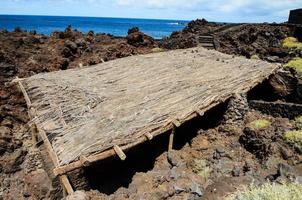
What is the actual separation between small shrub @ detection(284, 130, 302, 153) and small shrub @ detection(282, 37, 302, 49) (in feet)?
41.6

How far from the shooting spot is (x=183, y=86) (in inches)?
527

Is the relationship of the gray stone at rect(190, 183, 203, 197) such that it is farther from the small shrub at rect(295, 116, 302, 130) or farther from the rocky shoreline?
the small shrub at rect(295, 116, 302, 130)

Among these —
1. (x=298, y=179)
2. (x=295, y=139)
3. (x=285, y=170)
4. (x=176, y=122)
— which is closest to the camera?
(x=298, y=179)

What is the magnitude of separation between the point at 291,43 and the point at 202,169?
664 inches

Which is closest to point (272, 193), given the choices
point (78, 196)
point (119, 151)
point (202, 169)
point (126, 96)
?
point (119, 151)

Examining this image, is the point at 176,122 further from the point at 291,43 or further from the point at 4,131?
the point at 291,43

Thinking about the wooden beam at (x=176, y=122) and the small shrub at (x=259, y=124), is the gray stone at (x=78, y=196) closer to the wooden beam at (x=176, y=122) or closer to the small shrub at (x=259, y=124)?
the wooden beam at (x=176, y=122)

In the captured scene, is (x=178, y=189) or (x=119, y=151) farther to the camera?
(x=178, y=189)

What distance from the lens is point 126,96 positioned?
12.5m

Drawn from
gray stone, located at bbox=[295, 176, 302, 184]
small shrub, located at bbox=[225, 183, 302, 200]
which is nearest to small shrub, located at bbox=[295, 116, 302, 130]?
gray stone, located at bbox=[295, 176, 302, 184]

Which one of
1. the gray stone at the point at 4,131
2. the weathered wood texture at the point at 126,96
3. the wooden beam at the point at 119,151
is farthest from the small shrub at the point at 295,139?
the gray stone at the point at 4,131

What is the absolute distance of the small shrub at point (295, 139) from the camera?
1142cm

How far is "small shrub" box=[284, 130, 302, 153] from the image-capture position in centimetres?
1142

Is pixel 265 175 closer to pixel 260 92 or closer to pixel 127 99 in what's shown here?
pixel 127 99
